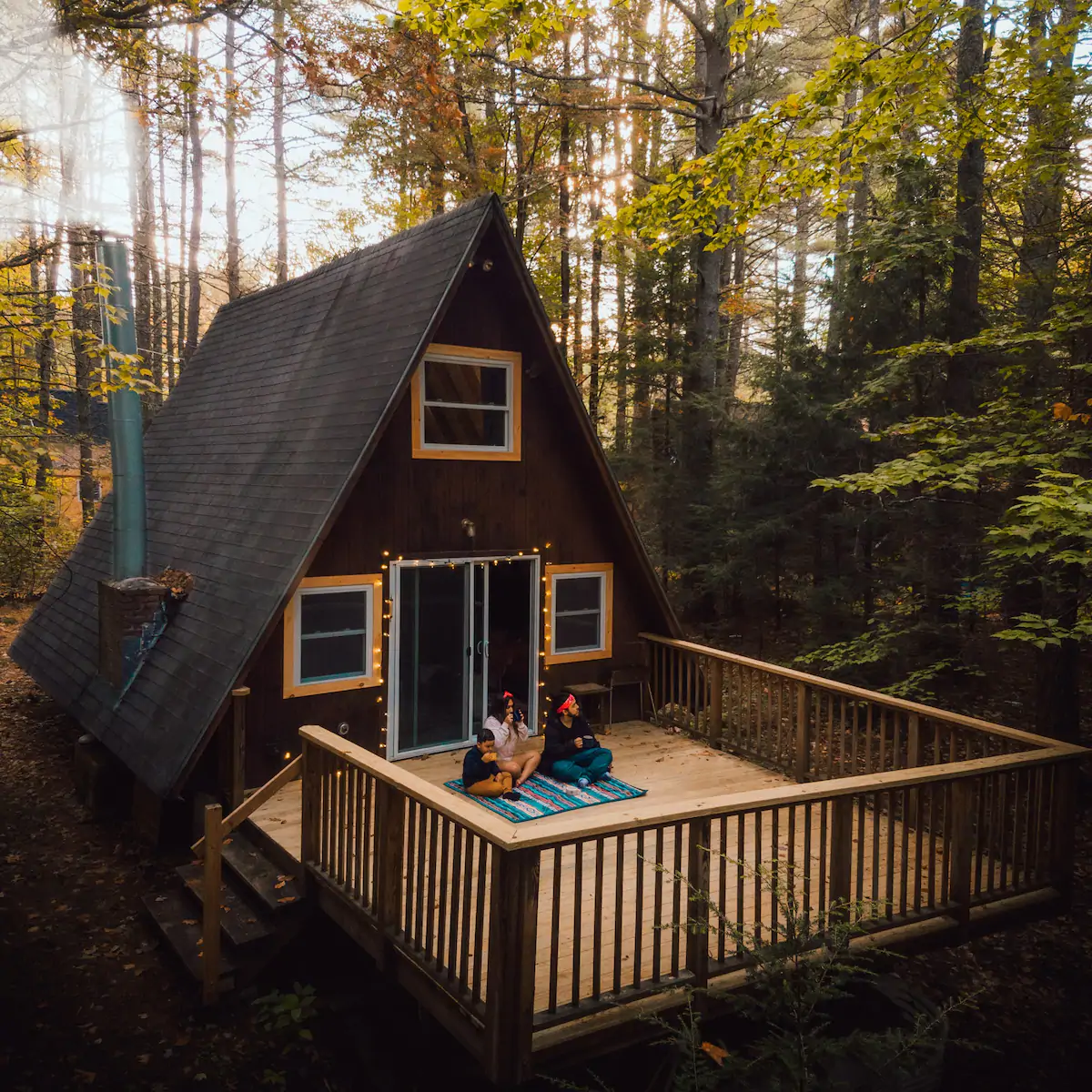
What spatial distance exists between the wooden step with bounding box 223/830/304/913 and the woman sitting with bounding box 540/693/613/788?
8.72 feet

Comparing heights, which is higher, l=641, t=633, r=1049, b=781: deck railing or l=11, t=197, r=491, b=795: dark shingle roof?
l=11, t=197, r=491, b=795: dark shingle roof

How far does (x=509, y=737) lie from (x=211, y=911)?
2923mm

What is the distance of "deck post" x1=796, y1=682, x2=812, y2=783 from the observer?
24.7 feet

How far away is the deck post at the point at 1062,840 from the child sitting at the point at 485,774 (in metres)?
4.16

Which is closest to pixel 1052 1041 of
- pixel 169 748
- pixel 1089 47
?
pixel 169 748

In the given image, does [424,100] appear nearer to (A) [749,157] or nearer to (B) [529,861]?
(A) [749,157]

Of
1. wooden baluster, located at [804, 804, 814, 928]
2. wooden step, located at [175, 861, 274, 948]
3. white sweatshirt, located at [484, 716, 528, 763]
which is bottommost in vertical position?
wooden step, located at [175, 861, 274, 948]

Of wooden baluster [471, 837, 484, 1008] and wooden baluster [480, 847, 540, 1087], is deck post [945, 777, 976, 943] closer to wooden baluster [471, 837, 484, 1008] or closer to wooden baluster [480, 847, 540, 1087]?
wooden baluster [480, 847, 540, 1087]

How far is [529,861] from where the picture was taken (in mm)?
3832

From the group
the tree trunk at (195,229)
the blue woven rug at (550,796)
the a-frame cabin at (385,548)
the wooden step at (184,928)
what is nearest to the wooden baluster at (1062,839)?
the blue woven rug at (550,796)

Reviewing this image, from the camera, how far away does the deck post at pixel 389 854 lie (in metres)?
4.88

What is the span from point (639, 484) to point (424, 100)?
787 centimetres

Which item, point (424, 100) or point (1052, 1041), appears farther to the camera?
point (424, 100)

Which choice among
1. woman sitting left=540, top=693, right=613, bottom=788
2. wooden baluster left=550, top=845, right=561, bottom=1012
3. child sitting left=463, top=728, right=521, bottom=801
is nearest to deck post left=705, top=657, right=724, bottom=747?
woman sitting left=540, top=693, right=613, bottom=788
